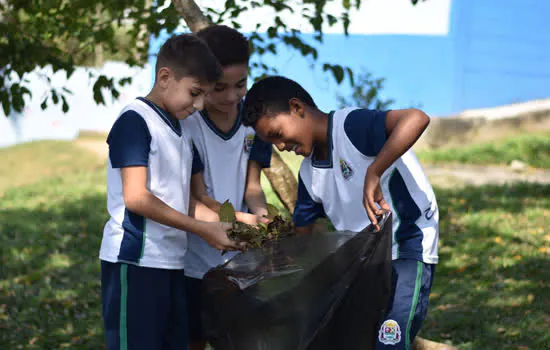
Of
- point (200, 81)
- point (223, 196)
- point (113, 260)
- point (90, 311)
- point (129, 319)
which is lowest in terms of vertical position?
point (90, 311)

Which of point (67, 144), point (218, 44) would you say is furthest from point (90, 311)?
point (67, 144)

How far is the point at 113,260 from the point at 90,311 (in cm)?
267

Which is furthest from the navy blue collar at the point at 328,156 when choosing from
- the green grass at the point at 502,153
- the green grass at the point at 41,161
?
the green grass at the point at 41,161

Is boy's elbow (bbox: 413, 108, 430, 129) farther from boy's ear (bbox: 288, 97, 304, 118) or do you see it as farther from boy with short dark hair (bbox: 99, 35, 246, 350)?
Result: boy with short dark hair (bbox: 99, 35, 246, 350)

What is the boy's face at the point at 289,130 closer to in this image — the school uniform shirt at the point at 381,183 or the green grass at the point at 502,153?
the school uniform shirt at the point at 381,183

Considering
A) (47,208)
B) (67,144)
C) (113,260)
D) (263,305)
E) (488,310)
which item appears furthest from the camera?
(67,144)

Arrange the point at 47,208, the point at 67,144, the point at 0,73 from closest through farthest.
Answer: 1. the point at 0,73
2. the point at 47,208
3. the point at 67,144

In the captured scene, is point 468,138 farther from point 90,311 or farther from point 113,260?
point 113,260

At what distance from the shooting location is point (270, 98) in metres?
2.47

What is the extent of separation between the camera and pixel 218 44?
2656 millimetres

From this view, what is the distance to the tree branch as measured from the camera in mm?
3441

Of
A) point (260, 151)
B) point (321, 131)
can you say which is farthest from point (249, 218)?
point (321, 131)

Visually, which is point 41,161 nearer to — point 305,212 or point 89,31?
point 89,31

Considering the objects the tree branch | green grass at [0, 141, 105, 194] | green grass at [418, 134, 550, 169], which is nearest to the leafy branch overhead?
the tree branch
